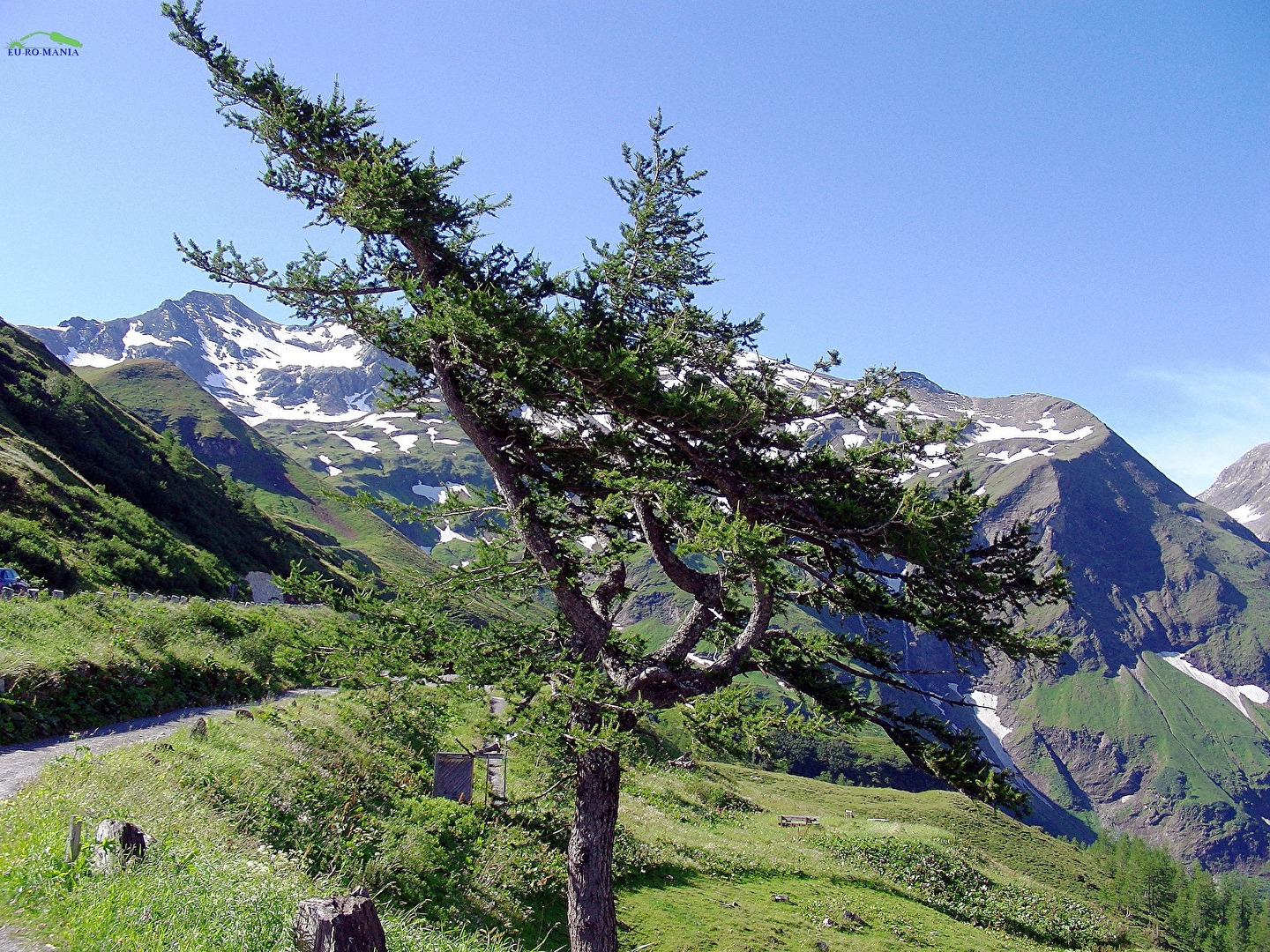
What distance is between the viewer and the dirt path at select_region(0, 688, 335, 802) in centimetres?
1273

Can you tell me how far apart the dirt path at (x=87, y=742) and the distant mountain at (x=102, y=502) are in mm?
23502

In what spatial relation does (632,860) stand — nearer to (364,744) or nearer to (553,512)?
(364,744)

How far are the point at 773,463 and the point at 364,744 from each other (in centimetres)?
1485

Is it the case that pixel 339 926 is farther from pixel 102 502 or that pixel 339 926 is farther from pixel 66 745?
pixel 102 502

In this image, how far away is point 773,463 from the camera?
1372 centimetres

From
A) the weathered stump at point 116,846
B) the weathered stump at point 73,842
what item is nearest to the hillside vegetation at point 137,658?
the weathered stump at point 116,846

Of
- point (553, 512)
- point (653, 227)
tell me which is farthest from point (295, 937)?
point (653, 227)

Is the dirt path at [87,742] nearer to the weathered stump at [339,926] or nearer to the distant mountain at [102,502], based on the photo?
the weathered stump at [339,926]

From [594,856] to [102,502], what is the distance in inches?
2575

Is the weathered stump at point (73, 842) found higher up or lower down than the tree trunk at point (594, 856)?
higher up

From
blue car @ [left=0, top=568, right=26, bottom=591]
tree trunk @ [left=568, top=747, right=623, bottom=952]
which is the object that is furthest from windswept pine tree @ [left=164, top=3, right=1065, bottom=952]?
blue car @ [left=0, top=568, right=26, bottom=591]

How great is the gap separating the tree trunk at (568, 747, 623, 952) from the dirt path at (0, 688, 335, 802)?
27.4ft

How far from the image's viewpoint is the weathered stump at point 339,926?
612 centimetres

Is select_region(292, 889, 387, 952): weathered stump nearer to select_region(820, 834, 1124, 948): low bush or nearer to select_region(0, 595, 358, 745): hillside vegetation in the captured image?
select_region(0, 595, 358, 745): hillside vegetation
